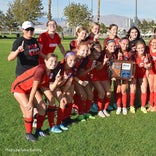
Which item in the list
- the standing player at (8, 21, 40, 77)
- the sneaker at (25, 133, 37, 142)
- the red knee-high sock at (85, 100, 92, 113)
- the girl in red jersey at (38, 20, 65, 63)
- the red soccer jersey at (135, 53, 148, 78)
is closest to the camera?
the sneaker at (25, 133, 37, 142)

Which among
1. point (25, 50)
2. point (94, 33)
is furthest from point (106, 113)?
point (25, 50)

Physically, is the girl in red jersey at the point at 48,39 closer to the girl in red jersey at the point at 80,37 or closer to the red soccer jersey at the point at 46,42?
the red soccer jersey at the point at 46,42

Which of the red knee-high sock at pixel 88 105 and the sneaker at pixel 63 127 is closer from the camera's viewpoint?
the sneaker at pixel 63 127

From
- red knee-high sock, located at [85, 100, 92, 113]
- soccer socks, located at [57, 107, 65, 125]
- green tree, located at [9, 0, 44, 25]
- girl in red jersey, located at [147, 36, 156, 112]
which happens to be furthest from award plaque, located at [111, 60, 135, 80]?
green tree, located at [9, 0, 44, 25]

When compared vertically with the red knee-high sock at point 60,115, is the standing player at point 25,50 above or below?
above

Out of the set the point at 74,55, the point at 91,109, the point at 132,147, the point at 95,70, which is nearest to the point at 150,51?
the point at 95,70

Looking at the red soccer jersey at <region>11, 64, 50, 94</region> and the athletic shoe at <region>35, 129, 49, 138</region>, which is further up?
the red soccer jersey at <region>11, 64, 50, 94</region>

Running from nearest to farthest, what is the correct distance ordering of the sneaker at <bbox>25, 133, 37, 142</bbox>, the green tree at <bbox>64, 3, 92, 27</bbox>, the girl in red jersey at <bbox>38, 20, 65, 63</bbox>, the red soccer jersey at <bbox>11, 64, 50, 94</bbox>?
1. the red soccer jersey at <bbox>11, 64, 50, 94</bbox>
2. the sneaker at <bbox>25, 133, 37, 142</bbox>
3. the girl in red jersey at <bbox>38, 20, 65, 63</bbox>
4. the green tree at <bbox>64, 3, 92, 27</bbox>

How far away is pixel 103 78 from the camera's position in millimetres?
6676

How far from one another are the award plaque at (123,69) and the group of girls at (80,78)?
4.9 inches

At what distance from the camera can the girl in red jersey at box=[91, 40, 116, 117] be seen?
21.0 feet

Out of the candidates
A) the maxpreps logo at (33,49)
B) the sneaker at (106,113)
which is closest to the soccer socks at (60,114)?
the maxpreps logo at (33,49)

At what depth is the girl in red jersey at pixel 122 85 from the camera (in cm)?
662

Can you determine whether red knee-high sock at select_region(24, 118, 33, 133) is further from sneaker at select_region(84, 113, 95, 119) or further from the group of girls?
sneaker at select_region(84, 113, 95, 119)
